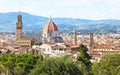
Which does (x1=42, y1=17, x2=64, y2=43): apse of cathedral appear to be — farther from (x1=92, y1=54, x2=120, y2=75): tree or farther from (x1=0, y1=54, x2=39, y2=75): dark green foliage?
(x1=92, y1=54, x2=120, y2=75): tree

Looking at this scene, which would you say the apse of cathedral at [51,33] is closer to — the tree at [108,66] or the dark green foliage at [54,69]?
the tree at [108,66]

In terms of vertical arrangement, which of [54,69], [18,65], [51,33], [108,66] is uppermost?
[54,69]

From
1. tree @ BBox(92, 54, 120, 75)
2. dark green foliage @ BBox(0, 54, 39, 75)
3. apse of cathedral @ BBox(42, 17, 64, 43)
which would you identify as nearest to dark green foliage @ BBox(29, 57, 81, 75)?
tree @ BBox(92, 54, 120, 75)

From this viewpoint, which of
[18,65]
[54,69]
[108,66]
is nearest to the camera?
[54,69]

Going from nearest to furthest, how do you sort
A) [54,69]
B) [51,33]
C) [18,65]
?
[54,69] → [18,65] → [51,33]

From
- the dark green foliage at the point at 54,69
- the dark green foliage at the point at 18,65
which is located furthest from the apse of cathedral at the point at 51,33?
the dark green foliage at the point at 54,69

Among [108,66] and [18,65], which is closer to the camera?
[108,66]

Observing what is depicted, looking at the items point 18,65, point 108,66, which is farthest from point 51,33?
point 108,66

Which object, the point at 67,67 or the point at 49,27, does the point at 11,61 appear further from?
the point at 49,27

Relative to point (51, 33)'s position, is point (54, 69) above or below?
above

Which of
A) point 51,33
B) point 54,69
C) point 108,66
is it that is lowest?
point 51,33

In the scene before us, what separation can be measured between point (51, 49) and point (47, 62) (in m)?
53.5

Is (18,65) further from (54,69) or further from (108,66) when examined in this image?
(108,66)

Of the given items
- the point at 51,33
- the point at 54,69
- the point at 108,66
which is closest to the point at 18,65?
the point at 54,69
